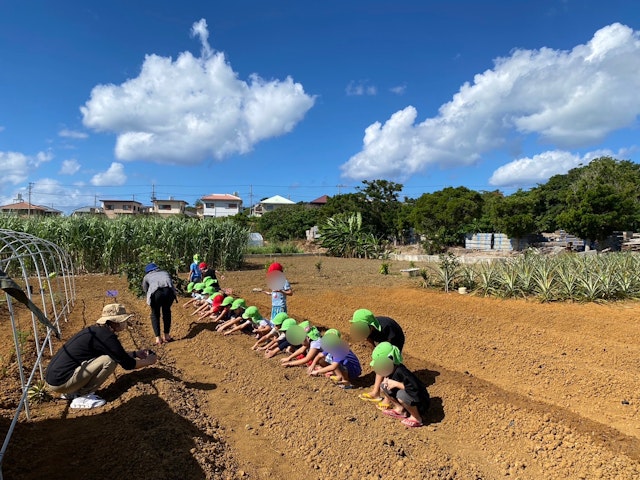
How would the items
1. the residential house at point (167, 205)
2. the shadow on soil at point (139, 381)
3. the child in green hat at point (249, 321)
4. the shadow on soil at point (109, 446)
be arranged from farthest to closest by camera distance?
the residential house at point (167, 205) < the child in green hat at point (249, 321) < the shadow on soil at point (139, 381) < the shadow on soil at point (109, 446)

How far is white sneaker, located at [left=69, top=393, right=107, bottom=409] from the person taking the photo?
4137 millimetres

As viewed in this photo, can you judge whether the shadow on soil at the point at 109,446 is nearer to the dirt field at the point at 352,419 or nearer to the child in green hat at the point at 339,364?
the dirt field at the point at 352,419

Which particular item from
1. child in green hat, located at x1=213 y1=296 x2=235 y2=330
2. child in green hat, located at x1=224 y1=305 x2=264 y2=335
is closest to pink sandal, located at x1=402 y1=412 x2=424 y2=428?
child in green hat, located at x1=224 y1=305 x2=264 y2=335

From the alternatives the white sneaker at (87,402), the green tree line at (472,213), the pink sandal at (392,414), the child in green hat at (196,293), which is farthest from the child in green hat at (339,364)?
the green tree line at (472,213)

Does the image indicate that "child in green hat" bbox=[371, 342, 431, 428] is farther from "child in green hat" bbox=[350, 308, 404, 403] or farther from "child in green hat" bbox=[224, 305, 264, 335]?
"child in green hat" bbox=[224, 305, 264, 335]

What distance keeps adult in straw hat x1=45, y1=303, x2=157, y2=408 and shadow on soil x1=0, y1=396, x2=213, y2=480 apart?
30 centimetres

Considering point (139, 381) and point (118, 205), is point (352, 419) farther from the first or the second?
point (118, 205)

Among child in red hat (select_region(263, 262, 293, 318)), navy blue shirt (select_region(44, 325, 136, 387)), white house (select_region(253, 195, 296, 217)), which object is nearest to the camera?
navy blue shirt (select_region(44, 325, 136, 387))

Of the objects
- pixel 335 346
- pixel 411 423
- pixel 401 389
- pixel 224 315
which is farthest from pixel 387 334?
pixel 224 315

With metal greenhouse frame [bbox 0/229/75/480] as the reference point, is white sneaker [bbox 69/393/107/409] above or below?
below

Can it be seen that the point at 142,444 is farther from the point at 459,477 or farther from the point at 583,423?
the point at 583,423

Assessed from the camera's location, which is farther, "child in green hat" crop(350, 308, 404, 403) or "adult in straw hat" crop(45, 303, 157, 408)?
"child in green hat" crop(350, 308, 404, 403)

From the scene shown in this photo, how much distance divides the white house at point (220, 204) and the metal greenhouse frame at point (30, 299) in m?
56.9

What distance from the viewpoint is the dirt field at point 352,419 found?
125 inches
